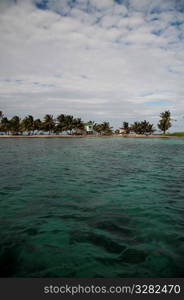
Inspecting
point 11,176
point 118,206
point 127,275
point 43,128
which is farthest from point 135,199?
point 43,128

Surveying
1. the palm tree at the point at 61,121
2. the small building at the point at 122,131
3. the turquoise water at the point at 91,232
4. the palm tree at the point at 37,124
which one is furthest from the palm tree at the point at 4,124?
the turquoise water at the point at 91,232

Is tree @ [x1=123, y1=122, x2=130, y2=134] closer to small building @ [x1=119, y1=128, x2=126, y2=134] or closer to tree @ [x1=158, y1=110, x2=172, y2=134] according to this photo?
small building @ [x1=119, y1=128, x2=126, y2=134]

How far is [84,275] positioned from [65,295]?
60cm

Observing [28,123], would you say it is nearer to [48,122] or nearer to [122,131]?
[48,122]

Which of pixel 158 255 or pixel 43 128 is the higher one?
pixel 43 128

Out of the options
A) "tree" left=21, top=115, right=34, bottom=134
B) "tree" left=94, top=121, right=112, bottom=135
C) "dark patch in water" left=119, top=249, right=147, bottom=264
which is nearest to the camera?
"dark patch in water" left=119, top=249, right=147, bottom=264

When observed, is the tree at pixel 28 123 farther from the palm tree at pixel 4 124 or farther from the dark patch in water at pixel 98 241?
the dark patch in water at pixel 98 241

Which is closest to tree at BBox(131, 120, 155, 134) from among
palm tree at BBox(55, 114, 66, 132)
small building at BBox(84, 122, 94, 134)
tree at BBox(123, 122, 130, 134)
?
tree at BBox(123, 122, 130, 134)

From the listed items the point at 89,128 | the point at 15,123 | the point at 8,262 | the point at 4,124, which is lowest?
the point at 8,262

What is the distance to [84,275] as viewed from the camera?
4090 mm

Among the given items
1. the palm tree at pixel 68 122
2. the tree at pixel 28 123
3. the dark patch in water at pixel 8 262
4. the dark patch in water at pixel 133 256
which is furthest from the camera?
the palm tree at pixel 68 122

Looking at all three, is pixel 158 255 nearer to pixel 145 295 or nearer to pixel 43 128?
pixel 145 295

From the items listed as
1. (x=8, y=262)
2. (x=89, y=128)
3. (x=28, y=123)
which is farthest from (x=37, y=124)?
(x=8, y=262)

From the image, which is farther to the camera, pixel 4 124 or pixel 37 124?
pixel 37 124
